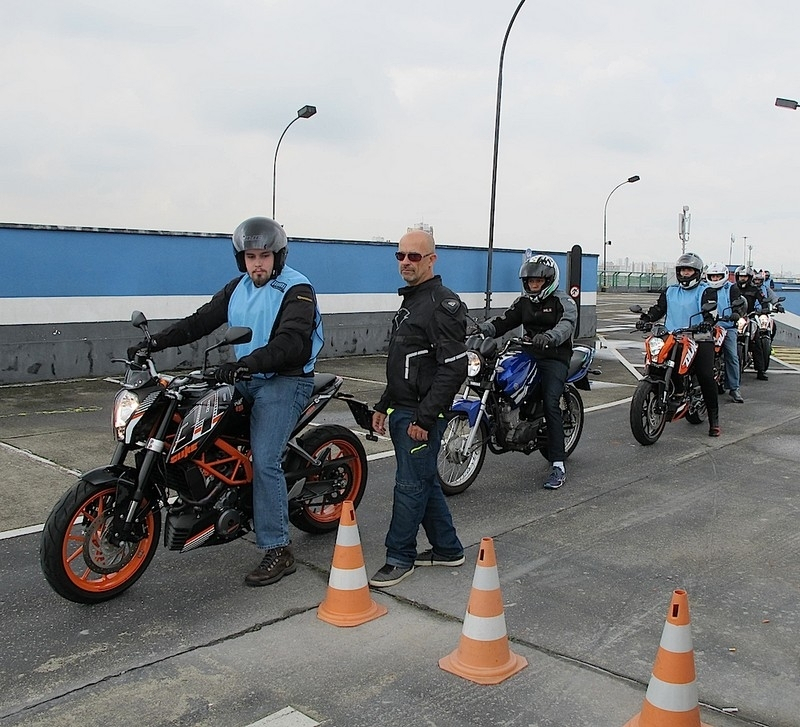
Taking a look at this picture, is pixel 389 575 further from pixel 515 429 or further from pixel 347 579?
pixel 515 429

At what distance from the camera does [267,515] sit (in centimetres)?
461

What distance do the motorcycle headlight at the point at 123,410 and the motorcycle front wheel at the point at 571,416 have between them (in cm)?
425

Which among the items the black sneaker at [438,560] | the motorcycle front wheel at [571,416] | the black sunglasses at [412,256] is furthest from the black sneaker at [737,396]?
the black sunglasses at [412,256]

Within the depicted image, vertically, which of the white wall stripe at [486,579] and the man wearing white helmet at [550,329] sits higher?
the man wearing white helmet at [550,329]

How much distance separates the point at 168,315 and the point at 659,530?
33.7 ft

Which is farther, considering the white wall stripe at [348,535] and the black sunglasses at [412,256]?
the black sunglasses at [412,256]

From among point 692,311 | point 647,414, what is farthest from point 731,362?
point 647,414

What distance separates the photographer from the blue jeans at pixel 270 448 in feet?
15.0

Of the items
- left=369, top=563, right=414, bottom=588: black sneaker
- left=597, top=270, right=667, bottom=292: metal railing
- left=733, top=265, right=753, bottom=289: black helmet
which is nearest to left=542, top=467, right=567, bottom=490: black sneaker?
left=369, top=563, right=414, bottom=588: black sneaker

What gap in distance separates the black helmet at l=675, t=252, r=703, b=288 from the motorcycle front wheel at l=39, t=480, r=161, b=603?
639cm

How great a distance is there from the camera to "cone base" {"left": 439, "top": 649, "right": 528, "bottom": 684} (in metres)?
3.56

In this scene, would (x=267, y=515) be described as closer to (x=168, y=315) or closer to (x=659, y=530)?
(x=659, y=530)

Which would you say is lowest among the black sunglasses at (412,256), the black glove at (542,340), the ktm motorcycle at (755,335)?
the ktm motorcycle at (755,335)

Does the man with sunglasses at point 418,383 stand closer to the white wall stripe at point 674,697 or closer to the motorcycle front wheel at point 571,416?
the white wall stripe at point 674,697
